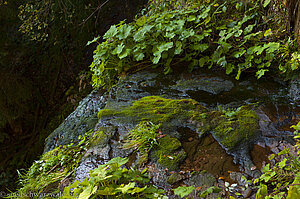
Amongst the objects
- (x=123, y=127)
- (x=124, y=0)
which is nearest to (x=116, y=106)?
(x=123, y=127)

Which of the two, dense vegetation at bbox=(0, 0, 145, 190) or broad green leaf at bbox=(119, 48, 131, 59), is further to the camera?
dense vegetation at bbox=(0, 0, 145, 190)

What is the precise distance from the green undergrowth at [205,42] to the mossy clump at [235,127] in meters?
0.68

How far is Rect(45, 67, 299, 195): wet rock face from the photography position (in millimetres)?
1701

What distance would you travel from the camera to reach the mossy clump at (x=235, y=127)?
Result: 1.90 meters

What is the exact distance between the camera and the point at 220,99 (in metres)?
2.55

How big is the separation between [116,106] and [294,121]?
1.68 metres

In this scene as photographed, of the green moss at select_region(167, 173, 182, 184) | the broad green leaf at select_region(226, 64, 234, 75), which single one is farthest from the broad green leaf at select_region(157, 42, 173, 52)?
the green moss at select_region(167, 173, 182, 184)

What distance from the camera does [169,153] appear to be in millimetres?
1779

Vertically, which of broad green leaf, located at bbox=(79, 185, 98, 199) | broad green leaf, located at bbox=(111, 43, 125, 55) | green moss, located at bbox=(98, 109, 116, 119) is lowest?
broad green leaf, located at bbox=(79, 185, 98, 199)

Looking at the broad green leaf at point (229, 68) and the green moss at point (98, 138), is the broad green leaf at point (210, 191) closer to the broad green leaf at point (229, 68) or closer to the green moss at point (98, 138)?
the green moss at point (98, 138)

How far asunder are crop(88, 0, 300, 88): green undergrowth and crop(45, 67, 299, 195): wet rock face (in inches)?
8.1

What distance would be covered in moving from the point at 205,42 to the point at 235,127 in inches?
56.4

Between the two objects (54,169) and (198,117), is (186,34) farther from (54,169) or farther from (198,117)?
(54,169)

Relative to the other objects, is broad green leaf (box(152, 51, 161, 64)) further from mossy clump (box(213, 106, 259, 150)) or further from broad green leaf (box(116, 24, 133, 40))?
mossy clump (box(213, 106, 259, 150))
